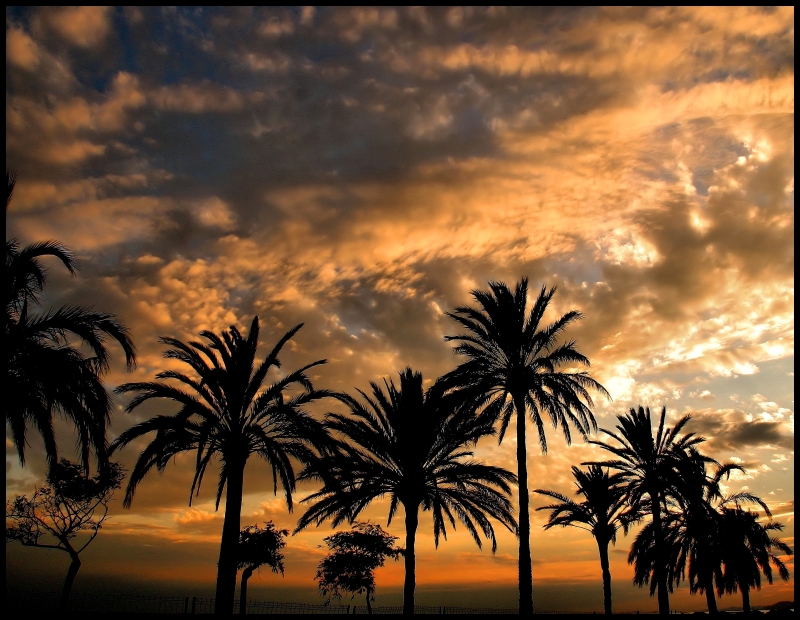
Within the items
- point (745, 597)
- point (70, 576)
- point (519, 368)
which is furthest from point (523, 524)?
point (745, 597)

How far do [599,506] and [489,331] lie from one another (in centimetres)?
2186

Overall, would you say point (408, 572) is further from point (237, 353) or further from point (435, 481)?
point (237, 353)

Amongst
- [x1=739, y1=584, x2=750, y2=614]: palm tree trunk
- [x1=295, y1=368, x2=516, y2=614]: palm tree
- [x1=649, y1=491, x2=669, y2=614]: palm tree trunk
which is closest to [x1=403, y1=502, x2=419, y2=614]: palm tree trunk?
[x1=295, y1=368, x2=516, y2=614]: palm tree

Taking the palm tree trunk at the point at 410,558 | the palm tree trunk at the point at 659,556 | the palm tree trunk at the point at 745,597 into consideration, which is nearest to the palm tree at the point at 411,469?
the palm tree trunk at the point at 410,558

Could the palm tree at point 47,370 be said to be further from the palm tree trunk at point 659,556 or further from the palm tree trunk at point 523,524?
the palm tree trunk at point 659,556

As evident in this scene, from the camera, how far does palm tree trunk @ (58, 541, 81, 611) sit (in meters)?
29.0

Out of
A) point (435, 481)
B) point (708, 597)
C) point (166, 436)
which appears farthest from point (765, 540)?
point (166, 436)

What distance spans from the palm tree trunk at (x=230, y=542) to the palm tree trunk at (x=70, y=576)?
41.3 ft

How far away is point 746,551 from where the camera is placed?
130 ft

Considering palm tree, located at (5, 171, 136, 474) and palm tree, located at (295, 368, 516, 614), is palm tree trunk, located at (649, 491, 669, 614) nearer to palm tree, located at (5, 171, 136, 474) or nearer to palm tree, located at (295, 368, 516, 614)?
palm tree, located at (295, 368, 516, 614)

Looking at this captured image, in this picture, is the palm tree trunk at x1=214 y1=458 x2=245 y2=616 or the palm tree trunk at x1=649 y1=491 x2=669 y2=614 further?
the palm tree trunk at x1=649 y1=491 x2=669 y2=614

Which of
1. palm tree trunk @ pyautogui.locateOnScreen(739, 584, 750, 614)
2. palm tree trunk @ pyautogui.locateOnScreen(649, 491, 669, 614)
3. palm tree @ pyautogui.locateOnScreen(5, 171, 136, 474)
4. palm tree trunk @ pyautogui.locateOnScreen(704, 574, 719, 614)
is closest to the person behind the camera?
palm tree @ pyautogui.locateOnScreen(5, 171, 136, 474)

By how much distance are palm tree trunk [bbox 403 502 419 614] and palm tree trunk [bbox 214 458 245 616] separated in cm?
872

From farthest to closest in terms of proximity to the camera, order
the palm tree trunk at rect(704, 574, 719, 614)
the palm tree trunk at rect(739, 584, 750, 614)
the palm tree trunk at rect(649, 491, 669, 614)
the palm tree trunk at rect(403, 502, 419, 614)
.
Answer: the palm tree trunk at rect(739, 584, 750, 614), the palm tree trunk at rect(704, 574, 719, 614), the palm tree trunk at rect(649, 491, 669, 614), the palm tree trunk at rect(403, 502, 419, 614)
